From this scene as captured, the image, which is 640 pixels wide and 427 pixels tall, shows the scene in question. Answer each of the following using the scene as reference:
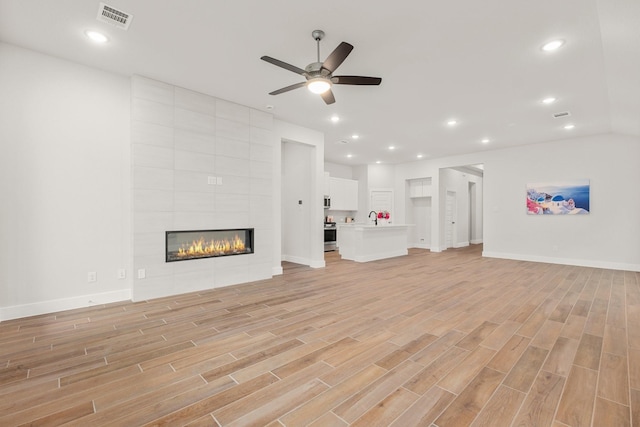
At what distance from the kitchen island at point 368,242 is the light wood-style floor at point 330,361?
123 inches

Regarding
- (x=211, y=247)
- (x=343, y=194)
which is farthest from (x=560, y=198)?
(x=211, y=247)

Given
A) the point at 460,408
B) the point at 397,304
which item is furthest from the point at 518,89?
the point at 460,408

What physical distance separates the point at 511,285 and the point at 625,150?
4.37m

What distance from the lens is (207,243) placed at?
4.55 meters

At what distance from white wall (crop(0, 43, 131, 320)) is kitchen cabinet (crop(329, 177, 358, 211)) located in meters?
6.45

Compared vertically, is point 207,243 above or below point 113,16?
below

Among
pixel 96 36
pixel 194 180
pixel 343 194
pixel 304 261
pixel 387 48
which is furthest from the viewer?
pixel 343 194

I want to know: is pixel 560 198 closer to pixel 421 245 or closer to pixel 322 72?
pixel 421 245

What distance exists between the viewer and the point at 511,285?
471 cm

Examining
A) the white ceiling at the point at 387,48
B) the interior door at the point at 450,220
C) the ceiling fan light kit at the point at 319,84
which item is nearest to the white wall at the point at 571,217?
the white ceiling at the point at 387,48

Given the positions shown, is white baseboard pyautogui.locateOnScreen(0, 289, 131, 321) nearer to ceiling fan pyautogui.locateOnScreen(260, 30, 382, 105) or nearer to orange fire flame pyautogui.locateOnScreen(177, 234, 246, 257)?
orange fire flame pyautogui.locateOnScreen(177, 234, 246, 257)

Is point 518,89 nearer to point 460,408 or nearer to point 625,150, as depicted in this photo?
point 625,150

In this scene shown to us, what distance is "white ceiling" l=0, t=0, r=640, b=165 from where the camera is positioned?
2.59m

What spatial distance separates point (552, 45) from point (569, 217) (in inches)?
208
